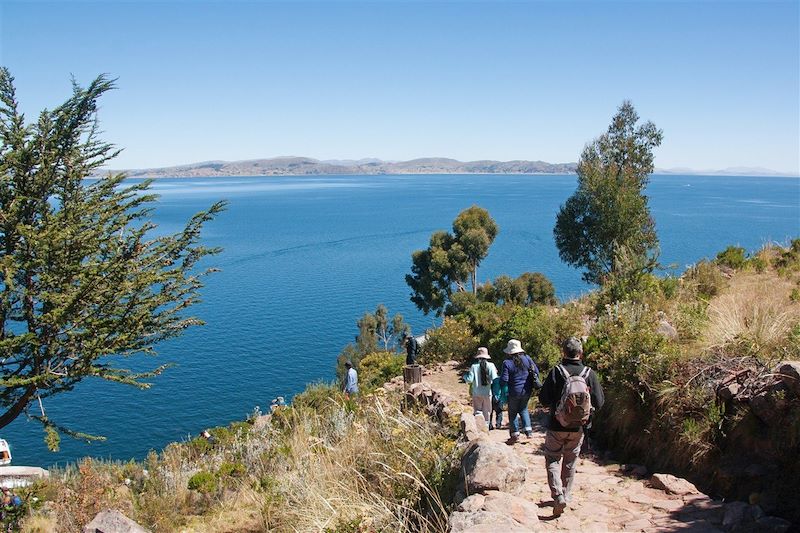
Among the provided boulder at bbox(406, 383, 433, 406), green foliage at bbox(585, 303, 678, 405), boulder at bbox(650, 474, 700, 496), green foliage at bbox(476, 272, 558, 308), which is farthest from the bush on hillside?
green foliage at bbox(476, 272, 558, 308)

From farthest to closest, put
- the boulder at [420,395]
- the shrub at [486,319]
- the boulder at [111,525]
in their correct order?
the shrub at [486,319] → the boulder at [420,395] → the boulder at [111,525]

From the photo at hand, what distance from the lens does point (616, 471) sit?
7.47 meters

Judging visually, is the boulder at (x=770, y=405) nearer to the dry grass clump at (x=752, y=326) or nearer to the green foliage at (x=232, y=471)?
the dry grass clump at (x=752, y=326)

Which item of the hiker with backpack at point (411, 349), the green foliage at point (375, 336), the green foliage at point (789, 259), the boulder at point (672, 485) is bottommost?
the green foliage at point (375, 336)

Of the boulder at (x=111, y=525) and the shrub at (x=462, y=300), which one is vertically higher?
the boulder at (x=111, y=525)

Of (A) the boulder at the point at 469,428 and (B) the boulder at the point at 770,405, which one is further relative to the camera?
(A) the boulder at the point at 469,428

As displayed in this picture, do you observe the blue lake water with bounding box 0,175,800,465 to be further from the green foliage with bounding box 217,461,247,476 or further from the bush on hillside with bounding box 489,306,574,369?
the green foliage with bounding box 217,461,247,476

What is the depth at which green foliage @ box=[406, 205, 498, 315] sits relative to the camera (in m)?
47.1

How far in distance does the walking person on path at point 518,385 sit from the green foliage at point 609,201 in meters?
21.0

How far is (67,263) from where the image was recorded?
13820 millimetres

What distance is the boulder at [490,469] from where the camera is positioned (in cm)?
534

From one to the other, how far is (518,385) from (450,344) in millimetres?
7482

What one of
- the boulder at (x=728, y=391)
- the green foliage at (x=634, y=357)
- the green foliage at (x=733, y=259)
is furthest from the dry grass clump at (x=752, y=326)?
the green foliage at (x=733, y=259)

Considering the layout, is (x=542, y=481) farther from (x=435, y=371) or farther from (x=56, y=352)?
(x=56, y=352)
